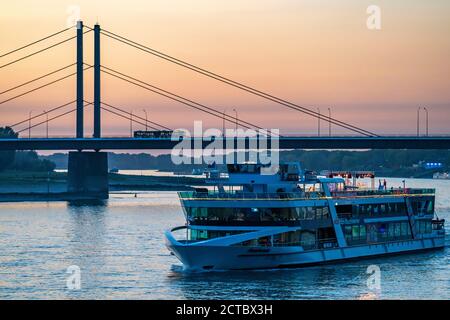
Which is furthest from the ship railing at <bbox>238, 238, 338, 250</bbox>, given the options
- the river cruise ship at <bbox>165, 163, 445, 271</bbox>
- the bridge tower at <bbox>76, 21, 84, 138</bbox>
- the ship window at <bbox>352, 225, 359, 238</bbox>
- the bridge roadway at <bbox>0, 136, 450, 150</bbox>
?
the bridge tower at <bbox>76, 21, 84, 138</bbox>

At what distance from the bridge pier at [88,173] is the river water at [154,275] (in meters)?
52.0

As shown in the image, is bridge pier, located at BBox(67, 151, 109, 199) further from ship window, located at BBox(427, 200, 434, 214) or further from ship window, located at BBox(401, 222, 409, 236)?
ship window, located at BBox(401, 222, 409, 236)

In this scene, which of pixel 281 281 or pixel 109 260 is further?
pixel 109 260

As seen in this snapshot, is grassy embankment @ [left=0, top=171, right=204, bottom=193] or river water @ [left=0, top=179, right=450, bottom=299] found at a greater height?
grassy embankment @ [left=0, top=171, right=204, bottom=193]

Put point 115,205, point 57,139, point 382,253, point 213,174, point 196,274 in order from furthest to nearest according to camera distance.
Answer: point 57,139 → point 115,205 → point 382,253 → point 213,174 → point 196,274

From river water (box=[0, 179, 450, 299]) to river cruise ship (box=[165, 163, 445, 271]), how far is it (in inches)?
25.7

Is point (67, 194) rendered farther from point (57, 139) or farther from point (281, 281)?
point (281, 281)

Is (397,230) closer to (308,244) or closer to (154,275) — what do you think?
(308,244)

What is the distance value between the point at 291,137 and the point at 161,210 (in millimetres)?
20606

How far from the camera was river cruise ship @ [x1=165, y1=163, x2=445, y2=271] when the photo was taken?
4797cm

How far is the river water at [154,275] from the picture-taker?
43125 mm

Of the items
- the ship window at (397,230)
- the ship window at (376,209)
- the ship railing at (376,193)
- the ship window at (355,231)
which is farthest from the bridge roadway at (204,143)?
the ship window at (355,231)

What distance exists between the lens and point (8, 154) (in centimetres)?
16475
